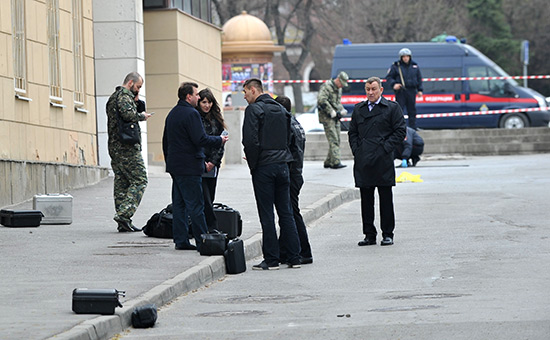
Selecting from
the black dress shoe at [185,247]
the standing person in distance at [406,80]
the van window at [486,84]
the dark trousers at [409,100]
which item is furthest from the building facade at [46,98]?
the van window at [486,84]

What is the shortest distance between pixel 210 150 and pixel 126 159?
1.81 m

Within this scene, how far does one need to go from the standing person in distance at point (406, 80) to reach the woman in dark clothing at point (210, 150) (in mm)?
13650

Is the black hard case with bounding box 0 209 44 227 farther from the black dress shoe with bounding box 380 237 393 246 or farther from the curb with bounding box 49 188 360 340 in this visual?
the black dress shoe with bounding box 380 237 393 246

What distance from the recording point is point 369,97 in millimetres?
14391

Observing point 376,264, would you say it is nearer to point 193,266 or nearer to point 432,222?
point 193,266

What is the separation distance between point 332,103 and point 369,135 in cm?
1061

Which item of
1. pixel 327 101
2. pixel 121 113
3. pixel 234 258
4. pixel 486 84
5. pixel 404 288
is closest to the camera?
pixel 404 288

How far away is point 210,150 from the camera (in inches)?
529

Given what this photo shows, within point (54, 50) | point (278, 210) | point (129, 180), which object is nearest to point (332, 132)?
point (54, 50)

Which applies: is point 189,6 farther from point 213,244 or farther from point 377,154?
point 213,244

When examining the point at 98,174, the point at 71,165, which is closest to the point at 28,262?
the point at 71,165

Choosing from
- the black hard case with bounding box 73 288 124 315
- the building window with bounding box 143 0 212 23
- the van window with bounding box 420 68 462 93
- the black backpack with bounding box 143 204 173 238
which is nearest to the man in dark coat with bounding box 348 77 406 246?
the black backpack with bounding box 143 204 173 238

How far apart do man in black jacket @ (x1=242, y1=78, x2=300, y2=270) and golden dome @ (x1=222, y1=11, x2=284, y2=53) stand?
22.9 m

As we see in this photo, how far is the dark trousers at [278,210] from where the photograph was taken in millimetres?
12594
